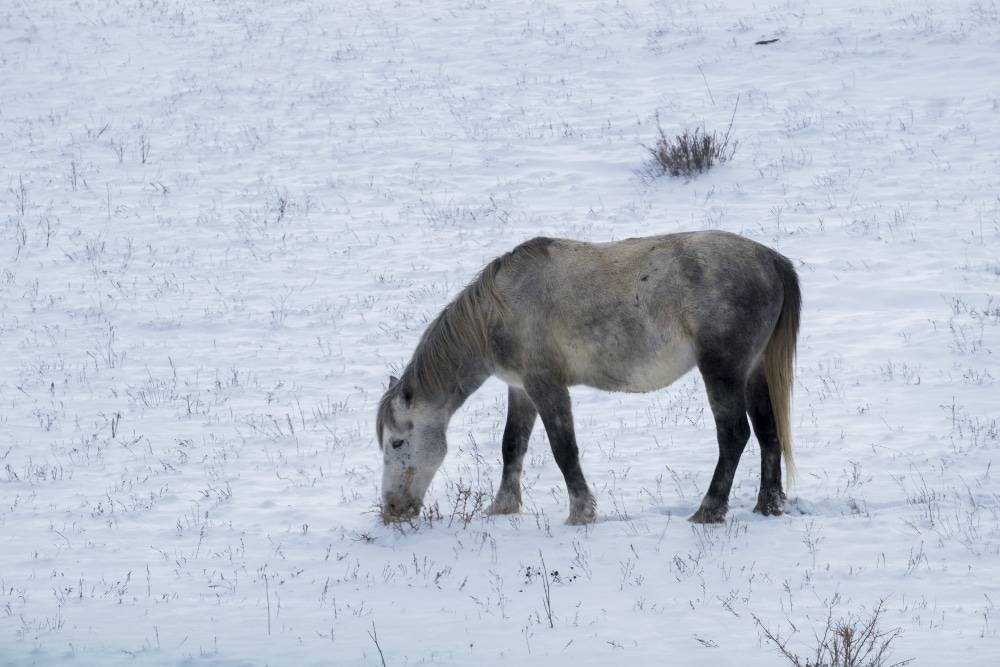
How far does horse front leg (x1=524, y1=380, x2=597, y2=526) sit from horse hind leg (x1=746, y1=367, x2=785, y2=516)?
111cm

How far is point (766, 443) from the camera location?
→ 630cm

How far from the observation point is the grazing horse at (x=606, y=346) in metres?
5.98

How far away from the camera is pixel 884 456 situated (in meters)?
6.98

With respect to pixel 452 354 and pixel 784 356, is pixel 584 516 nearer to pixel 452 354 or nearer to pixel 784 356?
pixel 452 354

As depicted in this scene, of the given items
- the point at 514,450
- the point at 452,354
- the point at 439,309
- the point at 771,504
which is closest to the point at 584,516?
the point at 514,450

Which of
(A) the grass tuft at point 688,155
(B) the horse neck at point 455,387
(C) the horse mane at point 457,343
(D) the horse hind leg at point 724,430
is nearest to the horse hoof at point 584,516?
(D) the horse hind leg at point 724,430

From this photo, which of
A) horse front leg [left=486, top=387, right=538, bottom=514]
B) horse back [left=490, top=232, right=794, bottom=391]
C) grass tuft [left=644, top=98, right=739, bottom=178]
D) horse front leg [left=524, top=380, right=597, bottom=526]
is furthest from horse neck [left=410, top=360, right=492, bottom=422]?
grass tuft [left=644, top=98, right=739, bottom=178]

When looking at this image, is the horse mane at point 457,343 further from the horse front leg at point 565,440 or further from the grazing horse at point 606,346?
the horse front leg at point 565,440

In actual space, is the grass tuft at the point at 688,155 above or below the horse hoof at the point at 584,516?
above

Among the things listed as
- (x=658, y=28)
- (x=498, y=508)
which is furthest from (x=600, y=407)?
(x=658, y=28)

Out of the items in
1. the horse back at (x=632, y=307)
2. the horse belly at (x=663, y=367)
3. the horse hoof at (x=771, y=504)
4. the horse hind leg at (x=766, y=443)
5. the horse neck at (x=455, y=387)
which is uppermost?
the horse back at (x=632, y=307)

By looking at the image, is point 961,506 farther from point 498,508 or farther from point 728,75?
point 728,75

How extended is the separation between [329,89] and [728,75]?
7628mm

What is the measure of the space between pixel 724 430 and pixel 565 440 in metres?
1.01
